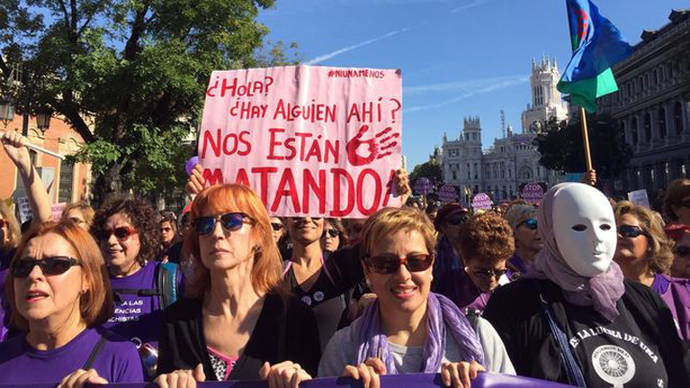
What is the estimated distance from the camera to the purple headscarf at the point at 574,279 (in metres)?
2.06

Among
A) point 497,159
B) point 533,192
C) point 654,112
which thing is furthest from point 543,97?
point 533,192

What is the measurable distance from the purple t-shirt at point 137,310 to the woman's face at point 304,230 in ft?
2.56

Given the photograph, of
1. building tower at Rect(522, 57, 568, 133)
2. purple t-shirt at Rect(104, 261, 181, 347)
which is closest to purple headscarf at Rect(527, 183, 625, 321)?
purple t-shirt at Rect(104, 261, 181, 347)

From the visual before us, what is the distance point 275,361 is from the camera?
2.05 m

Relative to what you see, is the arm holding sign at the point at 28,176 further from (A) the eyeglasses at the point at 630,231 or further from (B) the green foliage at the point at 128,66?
(B) the green foliage at the point at 128,66

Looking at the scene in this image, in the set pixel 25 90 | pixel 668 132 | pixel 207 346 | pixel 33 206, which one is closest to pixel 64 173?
pixel 25 90

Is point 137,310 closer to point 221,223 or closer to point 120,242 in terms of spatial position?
point 120,242

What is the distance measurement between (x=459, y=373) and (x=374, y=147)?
6.00 ft

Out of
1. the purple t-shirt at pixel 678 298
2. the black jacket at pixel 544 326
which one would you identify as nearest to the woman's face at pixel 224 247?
the black jacket at pixel 544 326

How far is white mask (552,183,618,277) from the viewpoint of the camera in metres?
2.10

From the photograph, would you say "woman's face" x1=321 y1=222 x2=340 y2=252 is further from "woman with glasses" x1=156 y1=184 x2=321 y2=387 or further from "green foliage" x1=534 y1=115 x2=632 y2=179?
"green foliage" x1=534 y1=115 x2=632 y2=179

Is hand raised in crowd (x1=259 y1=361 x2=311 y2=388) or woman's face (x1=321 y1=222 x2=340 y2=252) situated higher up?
woman's face (x1=321 y1=222 x2=340 y2=252)

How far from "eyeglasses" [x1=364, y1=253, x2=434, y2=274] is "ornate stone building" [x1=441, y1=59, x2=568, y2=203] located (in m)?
137

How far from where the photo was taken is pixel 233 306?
2178mm
